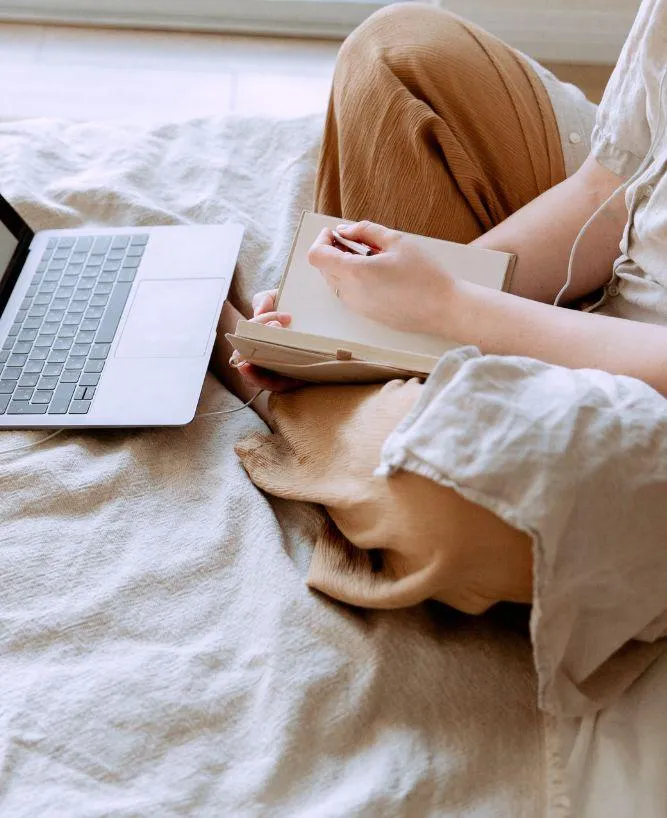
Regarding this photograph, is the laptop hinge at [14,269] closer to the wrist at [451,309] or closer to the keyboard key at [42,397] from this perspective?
the keyboard key at [42,397]

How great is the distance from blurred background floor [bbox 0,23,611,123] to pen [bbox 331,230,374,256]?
94 centimetres

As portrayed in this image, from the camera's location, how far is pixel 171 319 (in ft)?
3.15

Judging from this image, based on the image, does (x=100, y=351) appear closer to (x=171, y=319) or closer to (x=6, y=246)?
(x=171, y=319)

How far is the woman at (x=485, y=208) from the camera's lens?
712mm

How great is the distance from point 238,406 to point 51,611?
302 mm

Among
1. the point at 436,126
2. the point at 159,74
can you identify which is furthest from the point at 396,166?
the point at 159,74

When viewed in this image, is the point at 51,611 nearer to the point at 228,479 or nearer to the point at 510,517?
the point at 228,479

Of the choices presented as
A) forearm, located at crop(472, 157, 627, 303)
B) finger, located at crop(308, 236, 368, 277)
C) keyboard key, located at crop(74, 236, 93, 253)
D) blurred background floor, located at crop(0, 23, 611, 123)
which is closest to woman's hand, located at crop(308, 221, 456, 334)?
finger, located at crop(308, 236, 368, 277)

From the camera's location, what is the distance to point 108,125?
1329 millimetres

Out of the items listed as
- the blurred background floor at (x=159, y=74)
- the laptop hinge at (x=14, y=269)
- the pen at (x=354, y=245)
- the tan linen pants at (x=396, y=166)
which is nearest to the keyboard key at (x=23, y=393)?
the laptop hinge at (x=14, y=269)

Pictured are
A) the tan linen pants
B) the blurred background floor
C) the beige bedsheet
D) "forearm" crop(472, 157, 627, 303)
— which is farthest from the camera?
the blurred background floor

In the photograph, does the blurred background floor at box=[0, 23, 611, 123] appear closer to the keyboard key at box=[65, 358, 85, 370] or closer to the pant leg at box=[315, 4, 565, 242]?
the pant leg at box=[315, 4, 565, 242]

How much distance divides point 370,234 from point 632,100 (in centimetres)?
27

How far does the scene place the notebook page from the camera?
0.82 metres
